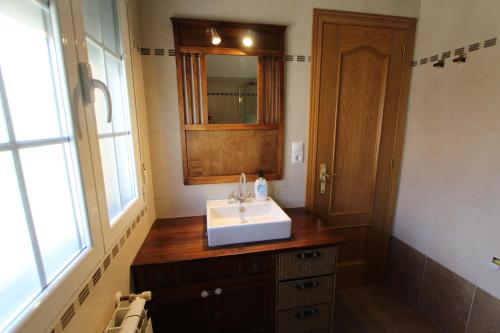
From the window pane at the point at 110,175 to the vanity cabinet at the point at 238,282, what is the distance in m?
0.31

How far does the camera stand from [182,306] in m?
1.21

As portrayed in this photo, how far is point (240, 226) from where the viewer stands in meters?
1.24

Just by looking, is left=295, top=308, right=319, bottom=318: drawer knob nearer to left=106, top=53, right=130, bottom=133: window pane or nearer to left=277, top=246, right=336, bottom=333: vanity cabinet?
left=277, top=246, right=336, bottom=333: vanity cabinet

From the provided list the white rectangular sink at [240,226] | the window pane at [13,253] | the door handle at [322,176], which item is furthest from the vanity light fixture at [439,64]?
the window pane at [13,253]

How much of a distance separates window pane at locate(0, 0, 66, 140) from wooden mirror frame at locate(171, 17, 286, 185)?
86cm

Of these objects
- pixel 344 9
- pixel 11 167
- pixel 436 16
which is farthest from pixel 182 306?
pixel 436 16

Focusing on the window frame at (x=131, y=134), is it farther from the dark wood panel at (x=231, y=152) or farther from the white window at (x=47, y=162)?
the dark wood panel at (x=231, y=152)

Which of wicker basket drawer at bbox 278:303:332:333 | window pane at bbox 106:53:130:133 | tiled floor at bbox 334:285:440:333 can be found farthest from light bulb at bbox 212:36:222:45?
tiled floor at bbox 334:285:440:333

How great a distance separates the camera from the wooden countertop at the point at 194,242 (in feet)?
3.83

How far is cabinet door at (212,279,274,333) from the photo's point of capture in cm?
125

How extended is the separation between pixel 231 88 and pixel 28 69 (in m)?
1.08

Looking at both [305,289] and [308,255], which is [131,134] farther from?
→ [305,289]

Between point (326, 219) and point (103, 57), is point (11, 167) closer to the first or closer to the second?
point (103, 57)

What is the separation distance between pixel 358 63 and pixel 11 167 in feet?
6.31
